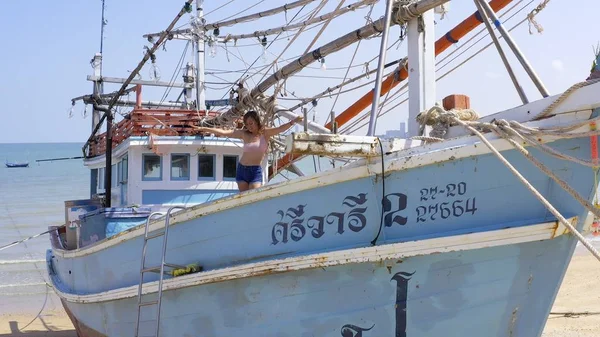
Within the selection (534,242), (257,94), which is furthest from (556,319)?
(534,242)

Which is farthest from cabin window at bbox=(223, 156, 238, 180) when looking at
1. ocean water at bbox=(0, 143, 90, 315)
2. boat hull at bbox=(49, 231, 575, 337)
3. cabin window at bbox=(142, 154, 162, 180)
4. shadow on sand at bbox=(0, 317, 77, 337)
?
ocean water at bbox=(0, 143, 90, 315)

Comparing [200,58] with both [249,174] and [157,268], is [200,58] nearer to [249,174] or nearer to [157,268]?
[249,174]

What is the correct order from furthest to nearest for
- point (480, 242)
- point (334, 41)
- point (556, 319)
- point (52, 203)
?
1. point (52, 203)
2. point (556, 319)
3. point (334, 41)
4. point (480, 242)

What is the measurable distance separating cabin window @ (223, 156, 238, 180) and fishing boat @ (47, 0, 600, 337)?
Result: 1960 millimetres

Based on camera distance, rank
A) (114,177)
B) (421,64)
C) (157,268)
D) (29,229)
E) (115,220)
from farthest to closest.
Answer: (29,229), (114,177), (115,220), (157,268), (421,64)

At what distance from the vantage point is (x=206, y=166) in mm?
8938

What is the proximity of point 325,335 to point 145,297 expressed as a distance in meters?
2.19

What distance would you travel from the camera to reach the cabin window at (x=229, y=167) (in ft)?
29.6

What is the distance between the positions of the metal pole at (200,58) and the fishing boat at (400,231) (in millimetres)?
3677

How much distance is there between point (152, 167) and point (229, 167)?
1.03 m

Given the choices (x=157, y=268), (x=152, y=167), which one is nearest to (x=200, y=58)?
(x=152, y=167)

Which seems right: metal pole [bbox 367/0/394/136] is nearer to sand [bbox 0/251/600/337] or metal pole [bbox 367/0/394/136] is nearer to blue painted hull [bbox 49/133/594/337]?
blue painted hull [bbox 49/133/594/337]

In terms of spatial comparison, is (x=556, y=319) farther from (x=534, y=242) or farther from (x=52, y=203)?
(x=52, y=203)

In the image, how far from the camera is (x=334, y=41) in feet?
24.5
